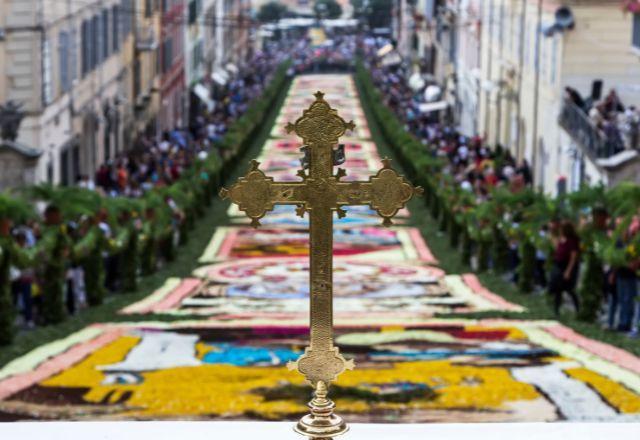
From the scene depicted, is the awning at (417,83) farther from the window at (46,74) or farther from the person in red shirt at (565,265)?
the person in red shirt at (565,265)

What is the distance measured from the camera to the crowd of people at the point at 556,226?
17844mm

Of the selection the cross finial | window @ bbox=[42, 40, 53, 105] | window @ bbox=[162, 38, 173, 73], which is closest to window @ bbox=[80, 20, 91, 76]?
window @ bbox=[42, 40, 53, 105]

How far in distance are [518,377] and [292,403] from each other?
2400mm

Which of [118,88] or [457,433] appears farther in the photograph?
[118,88]

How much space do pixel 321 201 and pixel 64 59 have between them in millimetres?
33874

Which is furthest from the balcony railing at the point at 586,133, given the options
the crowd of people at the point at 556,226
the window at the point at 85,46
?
the window at the point at 85,46

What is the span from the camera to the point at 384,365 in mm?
15023

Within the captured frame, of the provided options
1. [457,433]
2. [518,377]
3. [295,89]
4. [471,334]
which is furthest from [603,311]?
[295,89]

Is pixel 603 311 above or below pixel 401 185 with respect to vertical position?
below

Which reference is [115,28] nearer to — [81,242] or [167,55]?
[167,55]

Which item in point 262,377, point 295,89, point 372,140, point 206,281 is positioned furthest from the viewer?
point 295,89

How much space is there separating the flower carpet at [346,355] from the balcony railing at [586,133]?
5.39 metres

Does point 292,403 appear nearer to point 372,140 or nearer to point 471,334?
point 471,334

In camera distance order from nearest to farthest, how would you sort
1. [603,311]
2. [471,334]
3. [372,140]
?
1. [471,334]
2. [603,311]
3. [372,140]
